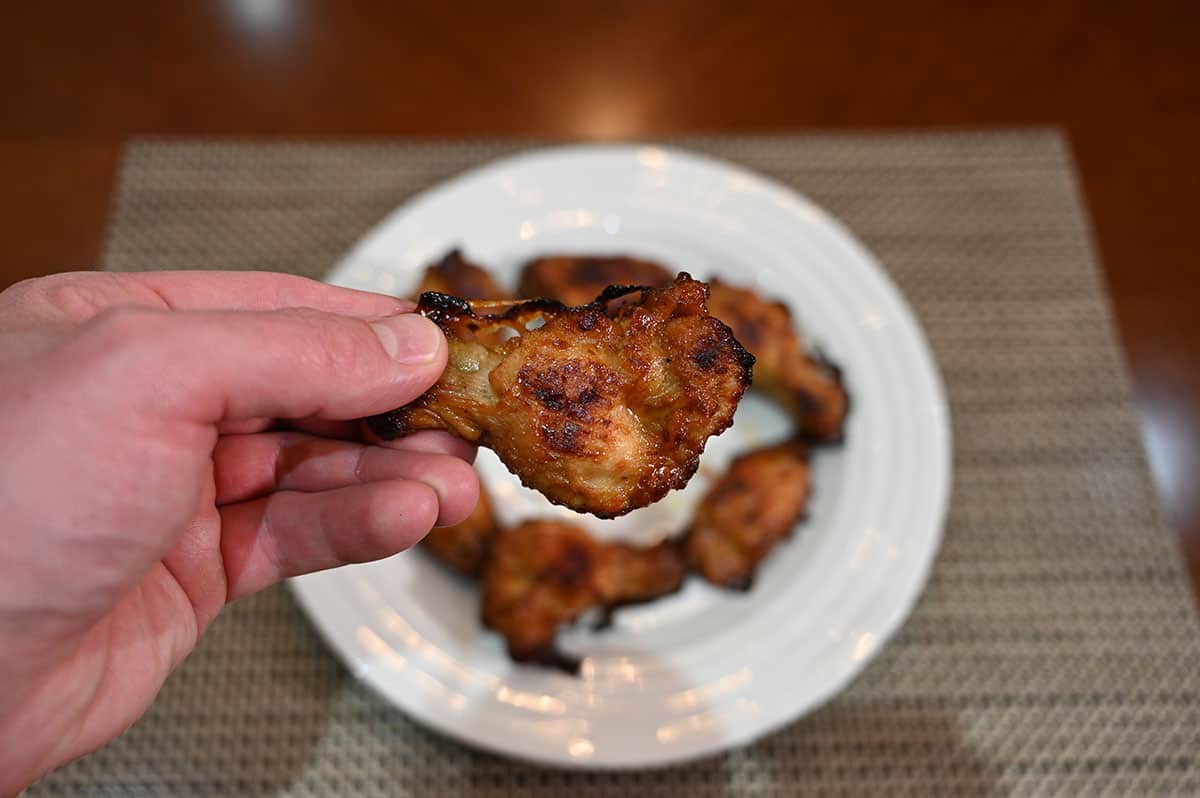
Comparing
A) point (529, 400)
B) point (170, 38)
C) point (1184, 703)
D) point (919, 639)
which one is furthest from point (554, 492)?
point (170, 38)

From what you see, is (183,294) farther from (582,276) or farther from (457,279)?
Answer: (582,276)

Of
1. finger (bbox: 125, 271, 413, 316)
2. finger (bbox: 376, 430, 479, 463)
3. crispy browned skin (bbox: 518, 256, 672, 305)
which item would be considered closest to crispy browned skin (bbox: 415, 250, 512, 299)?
crispy browned skin (bbox: 518, 256, 672, 305)

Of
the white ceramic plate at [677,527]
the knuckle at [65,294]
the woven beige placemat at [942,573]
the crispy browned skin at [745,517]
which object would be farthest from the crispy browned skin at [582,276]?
the knuckle at [65,294]

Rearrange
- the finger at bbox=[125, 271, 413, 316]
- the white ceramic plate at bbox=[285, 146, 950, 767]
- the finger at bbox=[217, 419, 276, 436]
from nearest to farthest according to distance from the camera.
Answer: the finger at bbox=[125, 271, 413, 316]
the finger at bbox=[217, 419, 276, 436]
the white ceramic plate at bbox=[285, 146, 950, 767]

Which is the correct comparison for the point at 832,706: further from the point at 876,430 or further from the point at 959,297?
the point at 959,297

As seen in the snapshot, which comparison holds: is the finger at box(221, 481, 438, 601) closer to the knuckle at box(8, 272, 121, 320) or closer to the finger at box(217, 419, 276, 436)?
the finger at box(217, 419, 276, 436)

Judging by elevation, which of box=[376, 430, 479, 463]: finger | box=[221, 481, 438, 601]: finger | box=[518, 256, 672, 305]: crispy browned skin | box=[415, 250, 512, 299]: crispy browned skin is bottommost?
box=[221, 481, 438, 601]: finger

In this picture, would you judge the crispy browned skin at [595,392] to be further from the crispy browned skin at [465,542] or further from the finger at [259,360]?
the crispy browned skin at [465,542]
